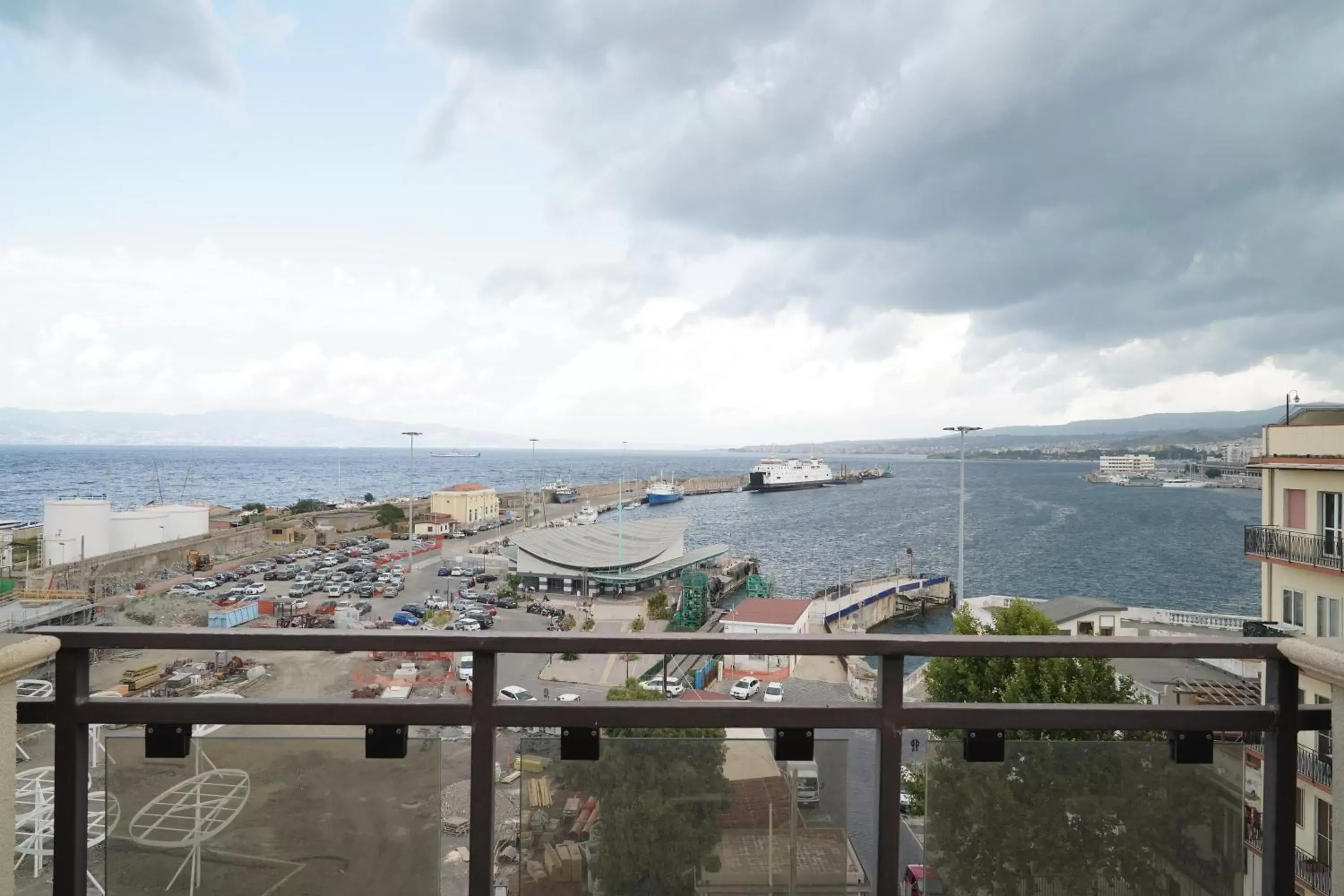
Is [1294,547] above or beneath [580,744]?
beneath

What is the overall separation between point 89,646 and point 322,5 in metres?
10.3

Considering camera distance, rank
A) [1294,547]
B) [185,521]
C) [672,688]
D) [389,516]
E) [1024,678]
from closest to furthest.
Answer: [672,688]
[1024,678]
[1294,547]
[185,521]
[389,516]

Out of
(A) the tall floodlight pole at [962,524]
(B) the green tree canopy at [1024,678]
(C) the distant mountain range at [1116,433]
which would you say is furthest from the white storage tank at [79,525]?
(C) the distant mountain range at [1116,433]

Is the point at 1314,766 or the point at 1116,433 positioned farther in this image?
the point at 1116,433

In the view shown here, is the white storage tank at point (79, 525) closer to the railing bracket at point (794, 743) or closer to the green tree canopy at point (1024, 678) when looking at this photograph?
the green tree canopy at point (1024, 678)

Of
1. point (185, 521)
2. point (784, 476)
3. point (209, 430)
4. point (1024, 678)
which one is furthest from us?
point (209, 430)

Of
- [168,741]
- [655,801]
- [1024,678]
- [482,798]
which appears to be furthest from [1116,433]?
[168,741]

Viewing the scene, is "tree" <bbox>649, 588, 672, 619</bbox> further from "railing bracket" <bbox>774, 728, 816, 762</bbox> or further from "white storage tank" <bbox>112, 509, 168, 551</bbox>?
"white storage tank" <bbox>112, 509, 168, 551</bbox>

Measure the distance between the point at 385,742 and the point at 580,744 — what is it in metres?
0.36

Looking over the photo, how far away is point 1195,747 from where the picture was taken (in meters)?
1.24

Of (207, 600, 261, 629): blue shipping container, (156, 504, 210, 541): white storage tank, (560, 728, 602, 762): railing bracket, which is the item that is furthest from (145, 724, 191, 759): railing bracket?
(156, 504, 210, 541): white storage tank

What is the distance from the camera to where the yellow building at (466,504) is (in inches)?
2007

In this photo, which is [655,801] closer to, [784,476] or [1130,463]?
[784,476]

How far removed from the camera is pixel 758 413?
113m
